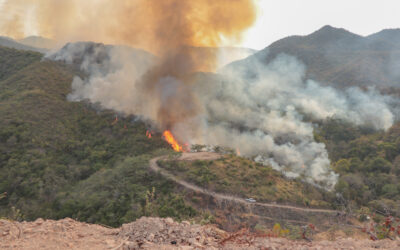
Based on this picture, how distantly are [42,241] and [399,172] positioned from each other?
163ft

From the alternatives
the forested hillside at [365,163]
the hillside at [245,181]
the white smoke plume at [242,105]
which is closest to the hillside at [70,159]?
the hillside at [245,181]

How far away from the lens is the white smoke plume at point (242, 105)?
4394cm

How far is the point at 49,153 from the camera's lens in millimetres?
37781

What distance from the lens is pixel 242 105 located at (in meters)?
65.1

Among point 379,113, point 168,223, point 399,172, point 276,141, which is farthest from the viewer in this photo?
point 379,113

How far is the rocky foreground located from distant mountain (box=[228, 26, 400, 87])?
300 ft

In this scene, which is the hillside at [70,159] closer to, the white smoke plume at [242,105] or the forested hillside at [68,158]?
the forested hillside at [68,158]

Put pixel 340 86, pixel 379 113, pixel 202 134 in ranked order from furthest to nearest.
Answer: pixel 340 86, pixel 379 113, pixel 202 134

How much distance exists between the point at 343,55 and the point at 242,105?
Answer: 67360 mm

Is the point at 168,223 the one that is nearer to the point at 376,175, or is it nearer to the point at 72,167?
the point at 72,167

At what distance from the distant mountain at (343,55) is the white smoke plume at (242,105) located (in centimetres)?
1056

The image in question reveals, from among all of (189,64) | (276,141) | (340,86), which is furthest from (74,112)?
(340,86)

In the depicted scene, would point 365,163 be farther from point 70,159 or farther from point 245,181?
point 70,159

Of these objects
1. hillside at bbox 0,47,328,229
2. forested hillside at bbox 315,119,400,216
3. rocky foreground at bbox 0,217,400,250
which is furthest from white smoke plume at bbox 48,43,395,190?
rocky foreground at bbox 0,217,400,250
